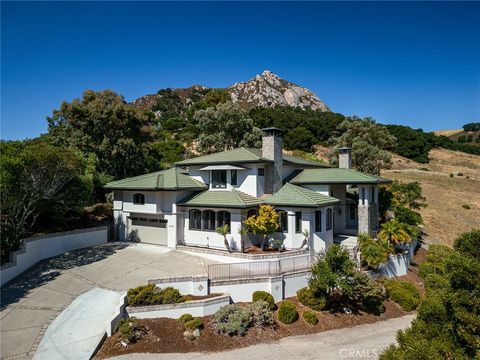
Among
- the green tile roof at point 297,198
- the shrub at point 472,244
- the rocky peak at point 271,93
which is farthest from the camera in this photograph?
the rocky peak at point 271,93

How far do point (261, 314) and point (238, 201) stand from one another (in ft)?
29.6

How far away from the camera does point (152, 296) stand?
Answer: 14.7 meters

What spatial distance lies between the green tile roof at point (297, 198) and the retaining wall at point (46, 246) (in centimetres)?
1448

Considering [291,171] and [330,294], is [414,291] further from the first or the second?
[291,171]

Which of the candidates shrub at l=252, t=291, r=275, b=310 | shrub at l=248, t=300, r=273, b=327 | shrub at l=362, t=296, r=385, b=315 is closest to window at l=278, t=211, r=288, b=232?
shrub at l=252, t=291, r=275, b=310

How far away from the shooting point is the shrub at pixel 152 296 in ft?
47.5

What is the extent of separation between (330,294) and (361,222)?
825 centimetres

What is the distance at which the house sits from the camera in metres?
21.9

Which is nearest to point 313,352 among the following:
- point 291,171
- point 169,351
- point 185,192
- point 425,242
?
point 169,351

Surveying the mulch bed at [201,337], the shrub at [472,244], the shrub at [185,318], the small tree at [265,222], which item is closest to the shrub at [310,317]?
the mulch bed at [201,337]

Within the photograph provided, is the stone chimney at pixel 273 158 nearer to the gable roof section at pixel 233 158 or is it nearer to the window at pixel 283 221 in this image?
the gable roof section at pixel 233 158

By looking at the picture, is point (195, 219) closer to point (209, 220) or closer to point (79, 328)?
point (209, 220)

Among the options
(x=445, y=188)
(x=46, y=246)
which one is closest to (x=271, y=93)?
(x=445, y=188)
